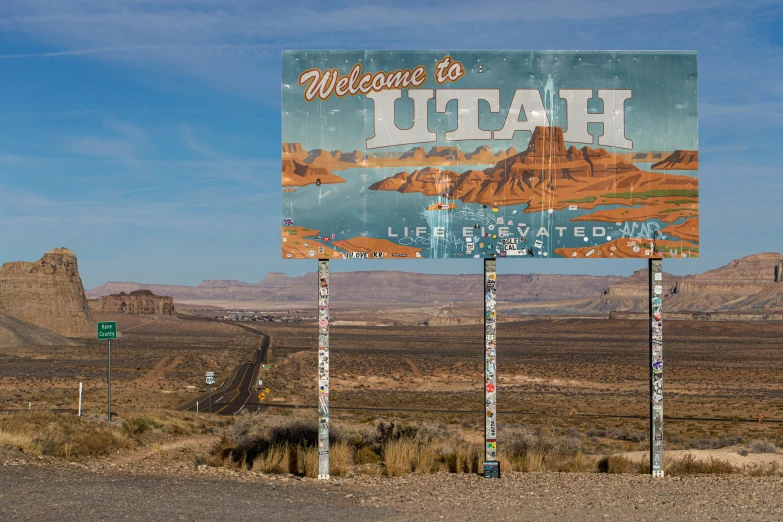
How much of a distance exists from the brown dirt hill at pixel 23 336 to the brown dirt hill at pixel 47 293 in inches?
426

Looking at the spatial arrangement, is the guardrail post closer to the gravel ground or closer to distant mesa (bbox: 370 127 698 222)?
the gravel ground

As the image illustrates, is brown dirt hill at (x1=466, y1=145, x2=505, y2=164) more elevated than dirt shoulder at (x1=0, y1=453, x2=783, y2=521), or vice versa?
brown dirt hill at (x1=466, y1=145, x2=505, y2=164)

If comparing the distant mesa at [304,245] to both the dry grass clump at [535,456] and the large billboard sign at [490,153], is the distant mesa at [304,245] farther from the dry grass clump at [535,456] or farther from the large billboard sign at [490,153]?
the dry grass clump at [535,456]

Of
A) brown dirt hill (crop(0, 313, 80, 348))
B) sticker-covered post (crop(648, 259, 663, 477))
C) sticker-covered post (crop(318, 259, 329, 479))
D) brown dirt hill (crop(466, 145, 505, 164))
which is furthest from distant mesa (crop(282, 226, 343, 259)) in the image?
brown dirt hill (crop(0, 313, 80, 348))

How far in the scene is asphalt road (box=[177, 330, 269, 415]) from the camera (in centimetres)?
4087

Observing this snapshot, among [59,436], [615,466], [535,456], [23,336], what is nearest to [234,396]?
[59,436]

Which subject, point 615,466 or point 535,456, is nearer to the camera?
point 615,466

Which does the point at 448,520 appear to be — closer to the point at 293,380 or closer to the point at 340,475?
the point at 340,475

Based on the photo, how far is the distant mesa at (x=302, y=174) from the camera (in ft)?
42.2

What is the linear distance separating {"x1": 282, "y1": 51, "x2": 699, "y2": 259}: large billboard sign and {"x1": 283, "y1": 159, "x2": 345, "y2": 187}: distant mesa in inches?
0.7

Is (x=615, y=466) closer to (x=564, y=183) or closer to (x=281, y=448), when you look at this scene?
(x=564, y=183)

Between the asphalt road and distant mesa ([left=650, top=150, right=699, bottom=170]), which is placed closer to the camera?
distant mesa ([left=650, top=150, right=699, bottom=170])

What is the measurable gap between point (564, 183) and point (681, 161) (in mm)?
1945

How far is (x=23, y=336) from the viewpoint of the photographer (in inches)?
3497
